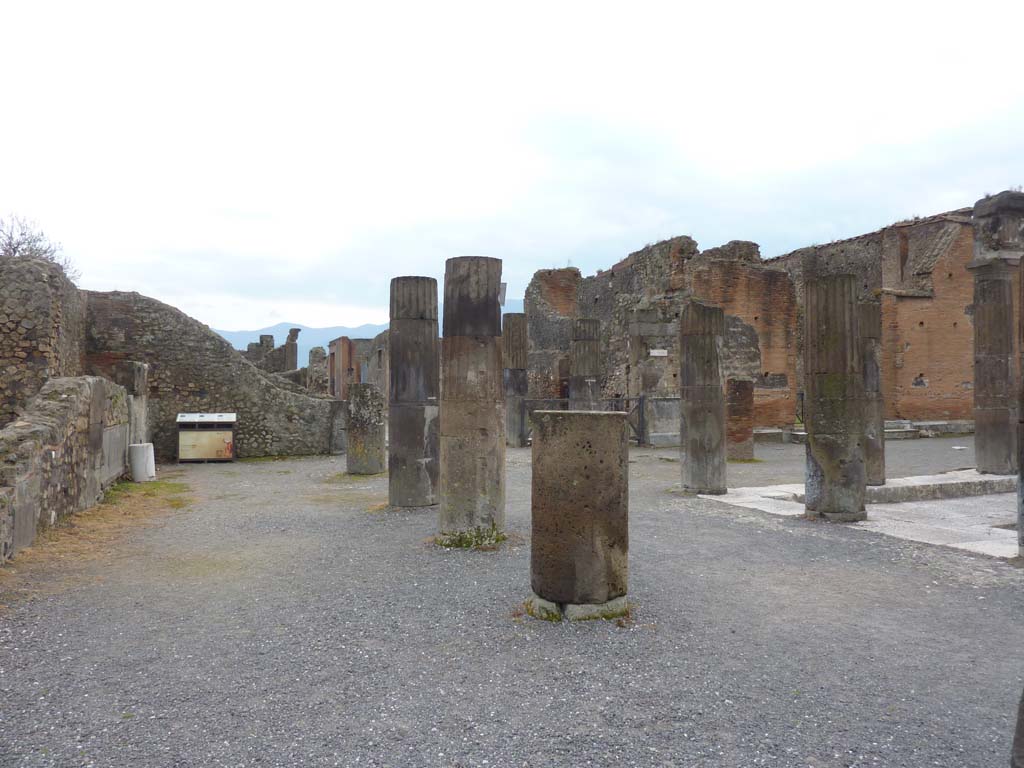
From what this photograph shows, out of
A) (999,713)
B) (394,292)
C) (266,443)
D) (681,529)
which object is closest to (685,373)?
(681,529)

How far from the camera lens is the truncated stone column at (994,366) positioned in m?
12.3

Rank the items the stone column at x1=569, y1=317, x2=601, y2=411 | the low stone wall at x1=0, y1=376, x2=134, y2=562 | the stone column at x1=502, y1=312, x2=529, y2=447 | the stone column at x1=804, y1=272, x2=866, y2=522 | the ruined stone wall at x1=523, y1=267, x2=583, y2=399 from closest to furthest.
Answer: the low stone wall at x1=0, y1=376, x2=134, y2=562 → the stone column at x1=804, y1=272, x2=866, y2=522 → the stone column at x1=502, y1=312, x2=529, y2=447 → the stone column at x1=569, y1=317, x2=601, y2=411 → the ruined stone wall at x1=523, y1=267, x2=583, y2=399

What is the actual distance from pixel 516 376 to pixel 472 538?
13659mm

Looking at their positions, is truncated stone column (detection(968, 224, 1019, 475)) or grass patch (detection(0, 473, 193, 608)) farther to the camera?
truncated stone column (detection(968, 224, 1019, 475))

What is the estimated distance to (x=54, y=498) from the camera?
26.1ft

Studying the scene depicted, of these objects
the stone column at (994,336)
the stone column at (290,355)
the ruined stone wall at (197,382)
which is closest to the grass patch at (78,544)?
the ruined stone wall at (197,382)

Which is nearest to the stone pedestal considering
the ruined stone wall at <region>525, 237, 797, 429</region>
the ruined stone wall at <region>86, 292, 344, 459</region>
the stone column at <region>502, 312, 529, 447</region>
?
the ruined stone wall at <region>525, 237, 797, 429</region>

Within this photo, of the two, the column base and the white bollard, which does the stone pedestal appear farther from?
the white bollard

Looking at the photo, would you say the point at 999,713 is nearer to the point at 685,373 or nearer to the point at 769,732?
the point at 769,732

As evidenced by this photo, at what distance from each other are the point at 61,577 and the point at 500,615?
13.0ft

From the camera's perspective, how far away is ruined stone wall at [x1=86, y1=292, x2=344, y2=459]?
17.0m

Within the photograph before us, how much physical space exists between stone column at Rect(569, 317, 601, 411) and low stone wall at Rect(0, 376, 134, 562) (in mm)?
Result: 12427

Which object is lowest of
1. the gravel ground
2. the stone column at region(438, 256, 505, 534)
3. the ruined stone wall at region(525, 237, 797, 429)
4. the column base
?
the gravel ground

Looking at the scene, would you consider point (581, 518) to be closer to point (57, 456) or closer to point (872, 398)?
point (57, 456)
